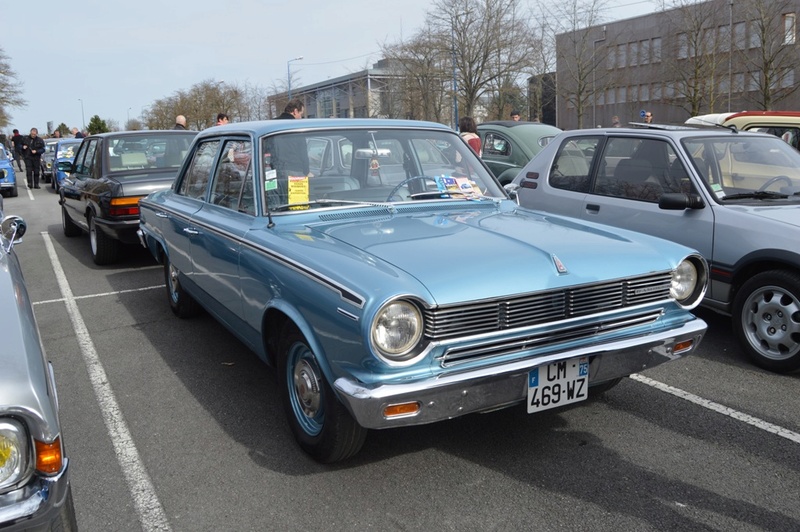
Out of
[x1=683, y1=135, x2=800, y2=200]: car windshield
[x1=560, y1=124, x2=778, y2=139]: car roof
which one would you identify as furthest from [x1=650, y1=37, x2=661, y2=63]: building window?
[x1=683, y1=135, x2=800, y2=200]: car windshield

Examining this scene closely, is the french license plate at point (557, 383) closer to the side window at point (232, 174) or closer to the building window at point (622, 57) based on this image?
the side window at point (232, 174)

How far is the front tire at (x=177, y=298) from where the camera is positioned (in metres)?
6.02

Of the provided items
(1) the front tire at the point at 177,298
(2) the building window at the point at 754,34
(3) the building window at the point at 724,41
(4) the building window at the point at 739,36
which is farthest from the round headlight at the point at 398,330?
(3) the building window at the point at 724,41

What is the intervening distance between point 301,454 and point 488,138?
9.49 m

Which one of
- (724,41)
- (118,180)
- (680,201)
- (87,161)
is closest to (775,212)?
(680,201)

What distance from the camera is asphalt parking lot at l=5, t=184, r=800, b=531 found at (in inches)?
118

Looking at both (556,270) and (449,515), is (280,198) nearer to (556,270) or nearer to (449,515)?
(556,270)

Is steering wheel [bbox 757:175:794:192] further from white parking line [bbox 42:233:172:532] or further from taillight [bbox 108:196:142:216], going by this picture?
taillight [bbox 108:196:142:216]

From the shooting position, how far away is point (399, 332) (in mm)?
2875

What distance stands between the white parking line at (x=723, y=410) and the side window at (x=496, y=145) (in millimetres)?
7642

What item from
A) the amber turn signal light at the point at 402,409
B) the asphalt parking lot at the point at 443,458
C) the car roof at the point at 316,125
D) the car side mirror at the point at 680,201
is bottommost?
the asphalt parking lot at the point at 443,458

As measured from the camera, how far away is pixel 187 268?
528 centimetres

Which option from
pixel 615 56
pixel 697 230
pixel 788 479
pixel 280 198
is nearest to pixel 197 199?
pixel 280 198

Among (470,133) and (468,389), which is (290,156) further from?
(470,133)
